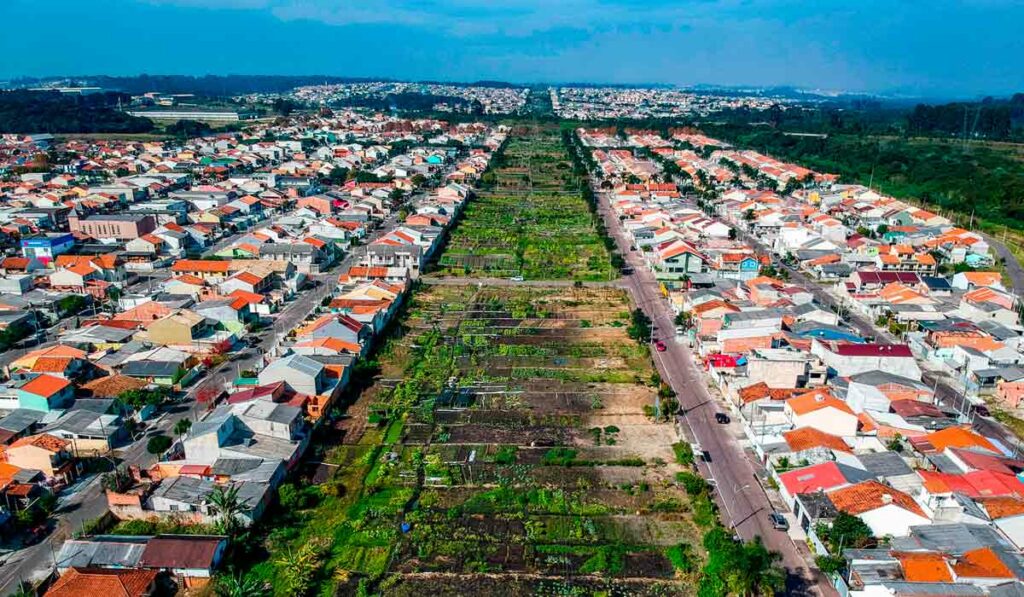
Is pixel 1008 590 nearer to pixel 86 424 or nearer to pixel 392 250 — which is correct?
pixel 86 424

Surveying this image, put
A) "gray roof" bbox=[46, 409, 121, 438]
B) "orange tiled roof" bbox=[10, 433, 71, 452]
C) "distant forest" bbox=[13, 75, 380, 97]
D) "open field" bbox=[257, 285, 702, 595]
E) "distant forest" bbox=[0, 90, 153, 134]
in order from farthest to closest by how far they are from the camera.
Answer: "distant forest" bbox=[13, 75, 380, 97] < "distant forest" bbox=[0, 90, 153, 134] < "gray roof" bbox=[46, 409, 121, 438] < "orange tiled roof" bbox=[10, 433, 71, 452] < "open field" bbox=[257, 285, 702, 595]

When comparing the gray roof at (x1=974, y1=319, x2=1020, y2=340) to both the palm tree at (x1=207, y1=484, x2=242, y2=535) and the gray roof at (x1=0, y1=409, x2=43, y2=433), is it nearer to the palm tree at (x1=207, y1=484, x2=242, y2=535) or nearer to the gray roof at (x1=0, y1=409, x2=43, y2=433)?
the palm tree at (x1=207, y1=484, x2=242, y2=535)

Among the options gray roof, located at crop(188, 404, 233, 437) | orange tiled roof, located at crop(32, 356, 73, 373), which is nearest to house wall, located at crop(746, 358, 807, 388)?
gray roof, located at crop(188, 404, 233, 437)

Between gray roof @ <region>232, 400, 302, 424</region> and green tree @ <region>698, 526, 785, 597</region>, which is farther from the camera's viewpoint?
gray roof @ <region>232, 400, 302, 424</region>

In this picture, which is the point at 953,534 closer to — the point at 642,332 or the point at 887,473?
the point at 887,473

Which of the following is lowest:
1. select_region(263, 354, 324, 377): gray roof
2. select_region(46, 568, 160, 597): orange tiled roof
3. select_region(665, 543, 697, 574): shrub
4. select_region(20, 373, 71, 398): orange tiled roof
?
select_region(665, 543, 697, 574): shrub

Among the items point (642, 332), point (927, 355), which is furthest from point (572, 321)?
point (927, 355)

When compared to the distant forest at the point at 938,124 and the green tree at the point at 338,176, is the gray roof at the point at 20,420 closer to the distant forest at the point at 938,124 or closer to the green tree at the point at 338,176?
the green tree at the point at 338,176
